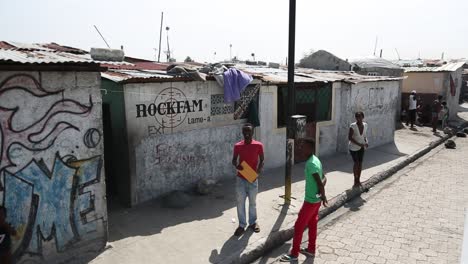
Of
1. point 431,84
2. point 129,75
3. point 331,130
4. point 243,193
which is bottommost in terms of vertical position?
point 243,193

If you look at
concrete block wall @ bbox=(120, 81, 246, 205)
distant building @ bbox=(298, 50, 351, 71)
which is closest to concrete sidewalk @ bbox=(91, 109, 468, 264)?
concrete block wall @ bbox=(120, 81, 246, 205)

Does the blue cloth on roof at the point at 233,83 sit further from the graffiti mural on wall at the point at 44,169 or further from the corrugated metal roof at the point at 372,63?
the corrugated metal roof at the point at 372,63

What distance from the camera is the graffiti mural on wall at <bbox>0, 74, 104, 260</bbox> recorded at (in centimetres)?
419

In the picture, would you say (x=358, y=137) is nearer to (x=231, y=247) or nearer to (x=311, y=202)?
(x=311, y=202)

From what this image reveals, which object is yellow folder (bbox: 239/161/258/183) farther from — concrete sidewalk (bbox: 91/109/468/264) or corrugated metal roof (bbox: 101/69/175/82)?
corrugated metal roof (bbox: 101/69/175/82)

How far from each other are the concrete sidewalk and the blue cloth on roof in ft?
6.43

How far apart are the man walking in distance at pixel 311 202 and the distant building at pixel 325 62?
13237 millimetres

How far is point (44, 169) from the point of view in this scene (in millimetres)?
4512

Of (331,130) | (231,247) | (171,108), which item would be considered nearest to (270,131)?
(331,130)

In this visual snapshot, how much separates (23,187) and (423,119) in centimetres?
1853

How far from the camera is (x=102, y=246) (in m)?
5.18

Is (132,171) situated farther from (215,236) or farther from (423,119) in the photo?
(423,119)

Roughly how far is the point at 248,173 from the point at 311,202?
1068mm

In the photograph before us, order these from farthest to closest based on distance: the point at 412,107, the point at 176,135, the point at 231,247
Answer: the point at 412,107, the point at 176,135, the point at 231,247
